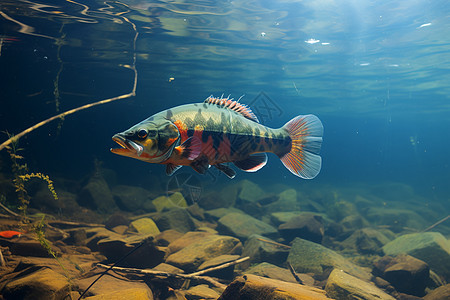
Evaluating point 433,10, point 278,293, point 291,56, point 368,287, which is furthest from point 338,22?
point 278,293

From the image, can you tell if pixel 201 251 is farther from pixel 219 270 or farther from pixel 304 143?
pixel 304 143

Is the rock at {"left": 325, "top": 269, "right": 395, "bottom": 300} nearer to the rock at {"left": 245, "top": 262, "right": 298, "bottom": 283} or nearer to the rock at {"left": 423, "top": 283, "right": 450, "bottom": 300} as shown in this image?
the rock at {"left": 245, "top": 262, "right": 298, "bottom": 283}

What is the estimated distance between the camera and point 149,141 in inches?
89.7

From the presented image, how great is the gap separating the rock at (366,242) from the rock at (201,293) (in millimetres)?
7731

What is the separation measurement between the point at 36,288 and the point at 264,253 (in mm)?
5092

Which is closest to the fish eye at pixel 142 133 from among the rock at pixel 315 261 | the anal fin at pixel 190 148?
the anal fin at pixel 190 148

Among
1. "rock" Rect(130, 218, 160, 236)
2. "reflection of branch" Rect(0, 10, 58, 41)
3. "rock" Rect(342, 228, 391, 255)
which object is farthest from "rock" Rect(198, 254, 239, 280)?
"reflection of branch" Rect(0, 10, 58, 41)

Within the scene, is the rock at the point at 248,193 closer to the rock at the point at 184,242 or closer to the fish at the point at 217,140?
the rock at the point at 184,242

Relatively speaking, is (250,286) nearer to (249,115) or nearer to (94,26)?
(249,115)

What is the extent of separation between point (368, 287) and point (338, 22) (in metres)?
12.5

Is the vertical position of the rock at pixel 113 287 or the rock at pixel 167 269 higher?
the rock at pixel 113 287

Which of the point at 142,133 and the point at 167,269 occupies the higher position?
the point at 142,133

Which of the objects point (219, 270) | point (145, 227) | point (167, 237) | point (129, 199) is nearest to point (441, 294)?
point (219, 270)

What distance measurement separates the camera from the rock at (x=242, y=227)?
9008mm
